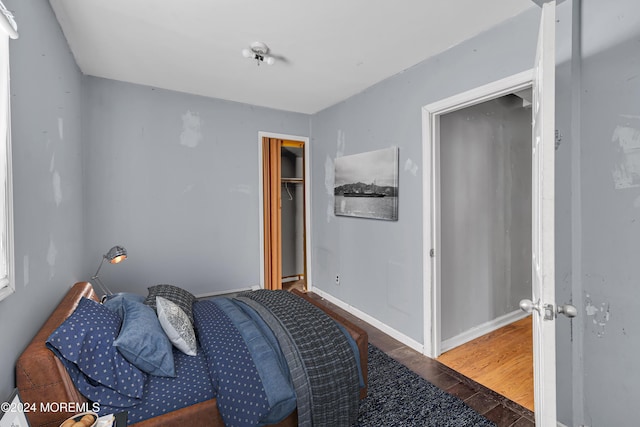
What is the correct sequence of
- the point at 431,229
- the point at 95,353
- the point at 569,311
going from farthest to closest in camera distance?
the point at 431,229
the point at 95,353
the point at 569,311

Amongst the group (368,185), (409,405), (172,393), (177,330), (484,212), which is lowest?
(409,405)

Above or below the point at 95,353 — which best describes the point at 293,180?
above

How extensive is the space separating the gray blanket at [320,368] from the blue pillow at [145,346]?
586mm

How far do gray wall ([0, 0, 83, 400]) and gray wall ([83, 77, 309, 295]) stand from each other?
70 centimetres

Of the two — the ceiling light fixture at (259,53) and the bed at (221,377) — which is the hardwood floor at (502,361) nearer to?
the bed at (221,377)

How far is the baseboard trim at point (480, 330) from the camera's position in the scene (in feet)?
8.72

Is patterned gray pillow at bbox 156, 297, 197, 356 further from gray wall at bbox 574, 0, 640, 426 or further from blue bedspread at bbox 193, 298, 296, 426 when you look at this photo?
gray wall at bbox 574, 0, 640, 426

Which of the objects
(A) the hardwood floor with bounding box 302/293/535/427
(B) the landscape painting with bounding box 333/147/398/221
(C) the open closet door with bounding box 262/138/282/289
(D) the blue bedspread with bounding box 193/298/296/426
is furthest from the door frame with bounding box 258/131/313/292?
(D) the blue bedspread with bounding box 193/298/296/426

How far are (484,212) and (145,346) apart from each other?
3004mm

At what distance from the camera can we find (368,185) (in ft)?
10.1

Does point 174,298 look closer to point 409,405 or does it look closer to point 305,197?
point 409,405

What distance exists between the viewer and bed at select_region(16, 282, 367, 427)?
1.16 meters

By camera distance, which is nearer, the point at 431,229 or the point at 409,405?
the point at 409,405

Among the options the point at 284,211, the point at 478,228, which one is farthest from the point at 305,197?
the point at 478,228
